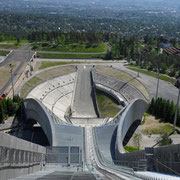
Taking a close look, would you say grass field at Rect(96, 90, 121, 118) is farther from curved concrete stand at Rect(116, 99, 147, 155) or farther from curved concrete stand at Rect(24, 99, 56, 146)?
curved concrete stand at Rect(24, 99, 56, 146)

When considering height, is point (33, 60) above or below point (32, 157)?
above

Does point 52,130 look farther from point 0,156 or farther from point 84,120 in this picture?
point 0,156

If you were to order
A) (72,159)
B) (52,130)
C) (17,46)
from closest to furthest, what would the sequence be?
1. (72,159)
2. (52,130)
3. (17,46)

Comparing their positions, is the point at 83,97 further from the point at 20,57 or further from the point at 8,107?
the point at 20,57

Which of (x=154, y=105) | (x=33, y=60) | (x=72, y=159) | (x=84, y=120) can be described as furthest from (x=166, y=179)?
(x=33, y=60)

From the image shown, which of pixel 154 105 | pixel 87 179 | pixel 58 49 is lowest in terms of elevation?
pixel 87 179

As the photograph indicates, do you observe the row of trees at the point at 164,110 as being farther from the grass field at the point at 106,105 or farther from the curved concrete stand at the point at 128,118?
the grass field at the point at 106,105

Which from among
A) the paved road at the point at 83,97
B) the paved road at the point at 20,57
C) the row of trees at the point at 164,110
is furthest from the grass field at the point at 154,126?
the paved road at the point at 20,57

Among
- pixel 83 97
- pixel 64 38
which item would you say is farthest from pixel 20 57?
pixel 83 97
